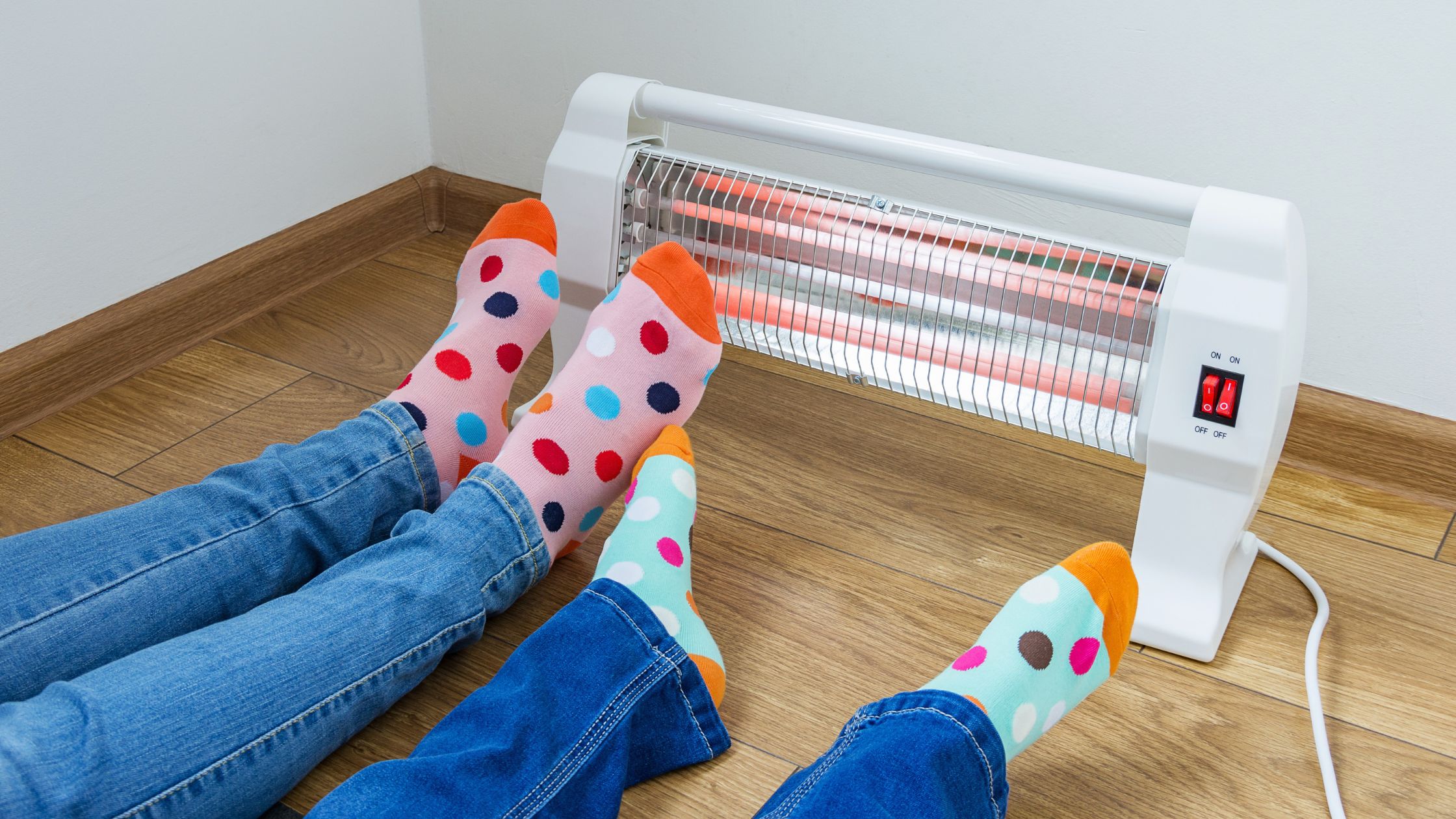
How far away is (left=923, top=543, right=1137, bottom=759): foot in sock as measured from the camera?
2.10 feet

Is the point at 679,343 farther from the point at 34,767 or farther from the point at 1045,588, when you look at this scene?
the point at 34,767

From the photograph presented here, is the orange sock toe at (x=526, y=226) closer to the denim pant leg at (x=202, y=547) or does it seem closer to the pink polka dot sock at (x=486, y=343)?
the pink polka dot sock at (x=486, y=343)

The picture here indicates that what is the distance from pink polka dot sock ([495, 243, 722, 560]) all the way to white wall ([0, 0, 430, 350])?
50cm

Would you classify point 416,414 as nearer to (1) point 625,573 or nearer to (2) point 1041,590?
(1) point 625,573

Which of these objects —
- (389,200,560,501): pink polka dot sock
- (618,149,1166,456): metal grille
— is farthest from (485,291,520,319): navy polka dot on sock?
(618,149,1166,456): metal grille

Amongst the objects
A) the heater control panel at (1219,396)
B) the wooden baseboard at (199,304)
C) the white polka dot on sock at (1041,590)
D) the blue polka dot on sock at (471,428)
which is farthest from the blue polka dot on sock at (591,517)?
the wooden baseboard at (199,304)

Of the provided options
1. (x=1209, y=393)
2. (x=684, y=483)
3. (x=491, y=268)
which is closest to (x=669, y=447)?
(x=684, y=483)

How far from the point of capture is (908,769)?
0.55 meters

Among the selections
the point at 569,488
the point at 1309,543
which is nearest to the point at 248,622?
the point at 569,488

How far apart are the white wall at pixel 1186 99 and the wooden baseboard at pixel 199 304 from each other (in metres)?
0.36

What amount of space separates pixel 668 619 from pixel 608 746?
10 cm

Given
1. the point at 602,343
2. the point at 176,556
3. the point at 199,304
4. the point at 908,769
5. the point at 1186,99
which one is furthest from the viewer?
the point at 199,304

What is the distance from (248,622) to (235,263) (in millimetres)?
692

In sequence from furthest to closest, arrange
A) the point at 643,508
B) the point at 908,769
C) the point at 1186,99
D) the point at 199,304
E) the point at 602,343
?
the point at 199,304 < the point at 1186,99 < the point at 602,343 < the point at 643,508 < the point at 908,769
